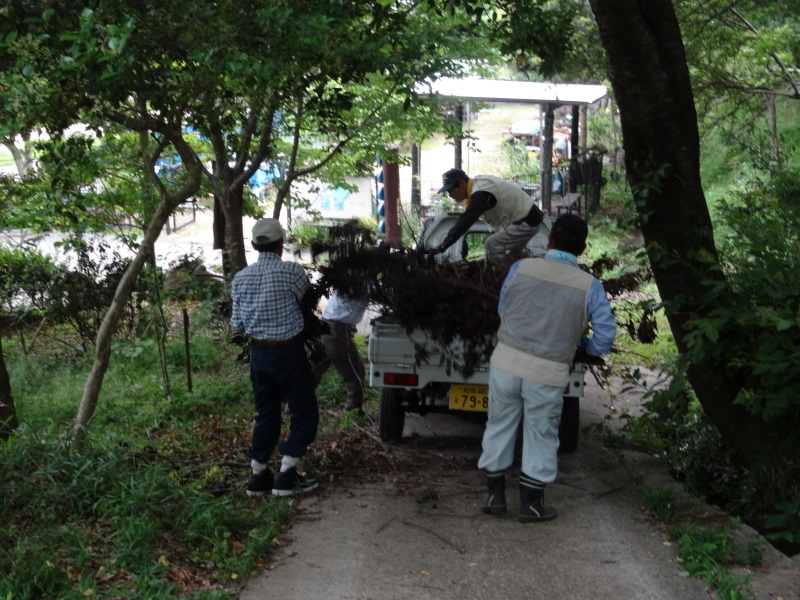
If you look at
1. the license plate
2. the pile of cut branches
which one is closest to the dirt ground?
the license plate

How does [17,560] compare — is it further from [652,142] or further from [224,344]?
[224,344]

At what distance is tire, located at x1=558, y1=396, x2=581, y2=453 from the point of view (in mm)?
7387

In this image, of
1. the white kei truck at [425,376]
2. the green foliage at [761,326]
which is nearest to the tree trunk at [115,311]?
the white kei truck at [425,376]

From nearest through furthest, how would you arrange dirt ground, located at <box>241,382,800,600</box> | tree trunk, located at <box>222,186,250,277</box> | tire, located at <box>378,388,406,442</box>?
dirt ground, located at <box>241,382,800,600</box> → tire, located at <box>378,388,406,442</box> → tree trunk, located at <box>222,186,250,277</box>

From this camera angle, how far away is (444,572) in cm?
495

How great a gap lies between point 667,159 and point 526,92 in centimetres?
1010

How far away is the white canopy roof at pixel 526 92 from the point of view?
1462cm

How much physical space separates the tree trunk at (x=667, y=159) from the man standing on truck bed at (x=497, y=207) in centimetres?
220

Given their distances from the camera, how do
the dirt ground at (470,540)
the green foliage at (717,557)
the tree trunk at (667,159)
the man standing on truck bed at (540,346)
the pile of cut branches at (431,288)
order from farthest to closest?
the pile of cut branches at (431,288) → the tree trunk at (667,159) → the man standing on truck bed at (540,346) → the dirt ground at (470,540) → the green foliage at (717,557)

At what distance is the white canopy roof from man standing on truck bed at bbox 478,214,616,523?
890 cm

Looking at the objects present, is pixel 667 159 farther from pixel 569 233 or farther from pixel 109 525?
pixel 109 525

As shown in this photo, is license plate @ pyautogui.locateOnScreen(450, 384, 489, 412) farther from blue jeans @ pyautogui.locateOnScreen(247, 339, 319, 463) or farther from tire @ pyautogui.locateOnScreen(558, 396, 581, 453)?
blue jeans @ pyautogui.locateOnScreen(247, 339, 319, 463)

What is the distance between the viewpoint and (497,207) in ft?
27.4

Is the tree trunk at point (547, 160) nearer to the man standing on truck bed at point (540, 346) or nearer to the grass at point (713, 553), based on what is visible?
the man standing on truck bed at point (540, 346)
